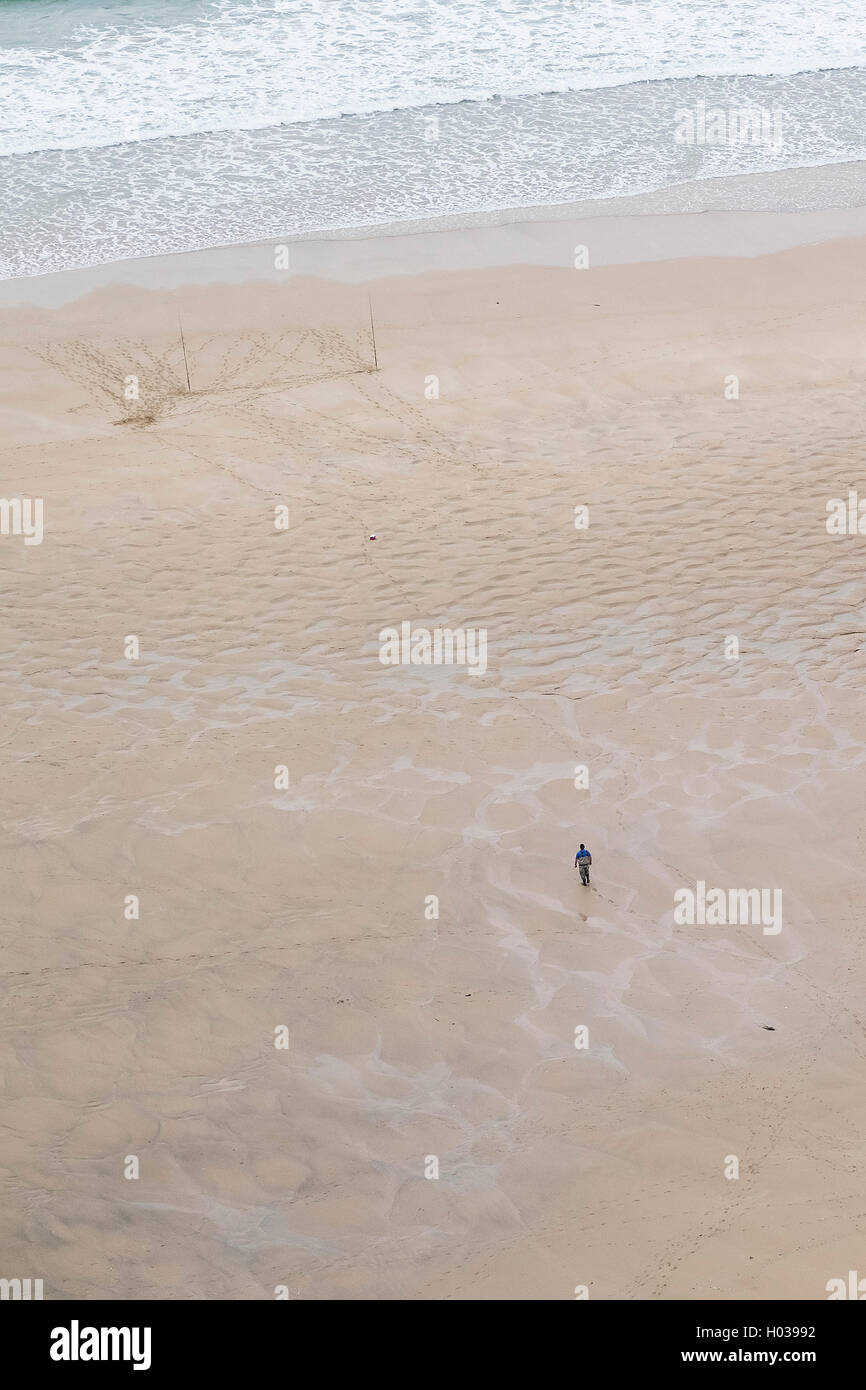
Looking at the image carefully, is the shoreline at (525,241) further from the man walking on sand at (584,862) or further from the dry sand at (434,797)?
the man walking on sand at (584,862)

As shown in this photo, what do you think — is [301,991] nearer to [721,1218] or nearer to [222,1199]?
[222,1199]

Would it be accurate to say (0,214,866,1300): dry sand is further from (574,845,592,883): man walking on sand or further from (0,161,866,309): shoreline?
(0,161,866,309): shoreline

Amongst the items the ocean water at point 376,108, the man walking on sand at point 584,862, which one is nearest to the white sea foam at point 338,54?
the ocean water at point 376,108

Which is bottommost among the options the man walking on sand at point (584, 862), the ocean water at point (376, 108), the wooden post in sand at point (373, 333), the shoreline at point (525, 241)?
the man walking on sand at point (584, 862)

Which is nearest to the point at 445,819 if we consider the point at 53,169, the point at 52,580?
the point at 52,580

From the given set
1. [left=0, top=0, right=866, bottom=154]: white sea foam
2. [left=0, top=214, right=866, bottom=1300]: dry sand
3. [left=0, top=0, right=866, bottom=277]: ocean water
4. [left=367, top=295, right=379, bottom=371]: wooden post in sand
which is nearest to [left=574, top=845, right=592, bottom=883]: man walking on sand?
[left=0, top=214, right=866, bottom=1300]: dry sand

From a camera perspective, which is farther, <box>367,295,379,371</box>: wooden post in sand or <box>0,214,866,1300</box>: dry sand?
<box>367,295,379,371</box>: wooden post in sand
